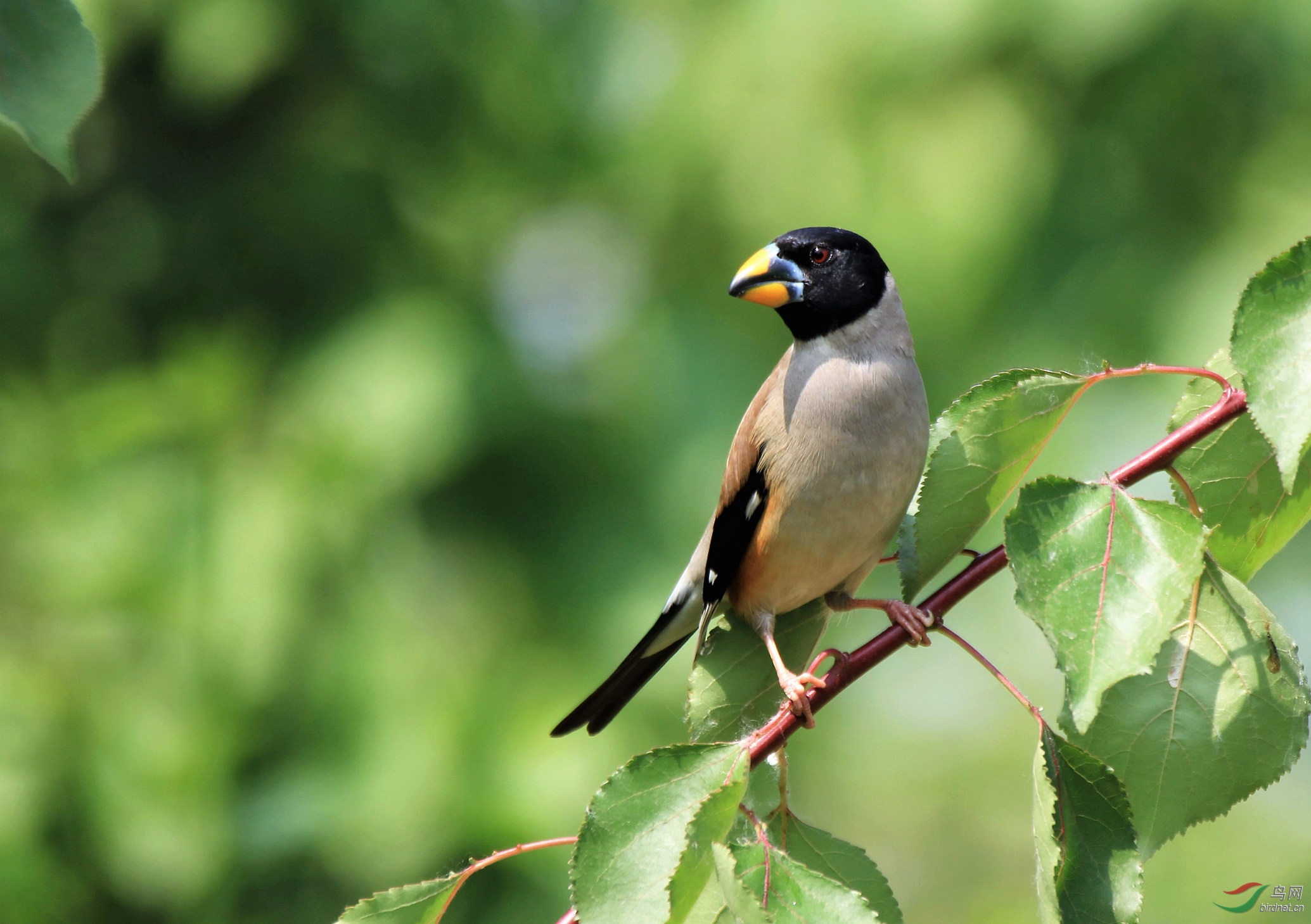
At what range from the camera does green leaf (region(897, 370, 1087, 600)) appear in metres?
1.67

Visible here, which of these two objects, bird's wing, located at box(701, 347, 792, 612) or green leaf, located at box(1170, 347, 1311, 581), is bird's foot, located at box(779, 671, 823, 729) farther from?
green leaf, located at box(1170, 347, 1311, 581)

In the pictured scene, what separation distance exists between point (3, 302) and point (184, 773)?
11.8ft

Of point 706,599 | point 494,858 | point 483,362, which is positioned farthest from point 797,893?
point 483,362

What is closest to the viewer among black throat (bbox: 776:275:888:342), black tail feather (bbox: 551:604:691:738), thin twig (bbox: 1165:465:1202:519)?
thin twig (bbox: 1165:465:1202:519)

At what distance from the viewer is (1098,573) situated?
143cm

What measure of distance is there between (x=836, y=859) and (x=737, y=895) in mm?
579

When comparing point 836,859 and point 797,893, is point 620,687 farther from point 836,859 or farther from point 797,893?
point 797,893

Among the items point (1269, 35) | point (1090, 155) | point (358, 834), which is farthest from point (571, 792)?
point (1269, 35)

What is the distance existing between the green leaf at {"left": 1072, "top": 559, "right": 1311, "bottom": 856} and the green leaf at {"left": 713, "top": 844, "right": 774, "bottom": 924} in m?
0.66


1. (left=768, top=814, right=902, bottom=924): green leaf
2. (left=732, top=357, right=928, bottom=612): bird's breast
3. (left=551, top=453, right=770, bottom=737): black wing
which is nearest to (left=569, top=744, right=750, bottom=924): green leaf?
(left=768, top=814, right=902, bottom=924): green leaf

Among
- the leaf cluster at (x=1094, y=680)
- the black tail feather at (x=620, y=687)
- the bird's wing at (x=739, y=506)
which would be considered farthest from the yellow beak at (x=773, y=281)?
the leaf cluster at (x=1094, y=680)

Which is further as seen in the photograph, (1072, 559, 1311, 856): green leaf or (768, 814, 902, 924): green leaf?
(768, 814, 902, 924): green leaf

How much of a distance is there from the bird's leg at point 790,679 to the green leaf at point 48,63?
129 cm

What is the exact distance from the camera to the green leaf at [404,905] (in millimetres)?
1680
